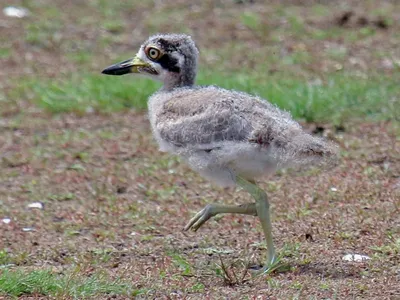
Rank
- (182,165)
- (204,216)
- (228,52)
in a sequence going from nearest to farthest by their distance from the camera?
(204,216) < (182,165) < (228,52)

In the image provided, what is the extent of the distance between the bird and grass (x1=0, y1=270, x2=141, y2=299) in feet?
2.51

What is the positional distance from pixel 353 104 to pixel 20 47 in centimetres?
420

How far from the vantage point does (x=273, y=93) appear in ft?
30.2

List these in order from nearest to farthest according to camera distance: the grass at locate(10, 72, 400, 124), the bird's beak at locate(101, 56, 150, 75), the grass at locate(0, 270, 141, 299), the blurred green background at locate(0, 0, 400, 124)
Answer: the grass at locate(0, 270, 141, 299)
the bird's beak at locate(101, 56, 150, 75)
the grass at locate(10, 72, 400, 124)
the blurred green background at locate(0, 0, 400, 124)

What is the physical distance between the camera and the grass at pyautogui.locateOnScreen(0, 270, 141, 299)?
518 centimetres

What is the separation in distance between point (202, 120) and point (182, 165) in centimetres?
243

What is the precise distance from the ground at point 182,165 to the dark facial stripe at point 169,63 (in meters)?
1.09

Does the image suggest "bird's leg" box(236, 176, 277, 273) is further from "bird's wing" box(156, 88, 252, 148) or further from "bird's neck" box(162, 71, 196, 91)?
"bird's neck" box(162, 71, 196, 91)

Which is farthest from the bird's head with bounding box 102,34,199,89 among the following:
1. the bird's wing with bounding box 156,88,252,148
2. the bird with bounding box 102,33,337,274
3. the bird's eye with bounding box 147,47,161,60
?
the bird's wing with bounding box 156,88,252,148

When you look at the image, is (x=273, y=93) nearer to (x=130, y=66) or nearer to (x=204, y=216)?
(x=130, y=66)

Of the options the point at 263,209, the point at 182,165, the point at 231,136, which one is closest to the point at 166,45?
the point at 231,136

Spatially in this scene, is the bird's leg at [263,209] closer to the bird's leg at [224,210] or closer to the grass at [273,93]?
the bird's leg at [224,210]

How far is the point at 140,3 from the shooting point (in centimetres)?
1290

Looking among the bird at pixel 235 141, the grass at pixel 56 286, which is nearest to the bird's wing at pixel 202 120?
the bird at pixel 235 141
